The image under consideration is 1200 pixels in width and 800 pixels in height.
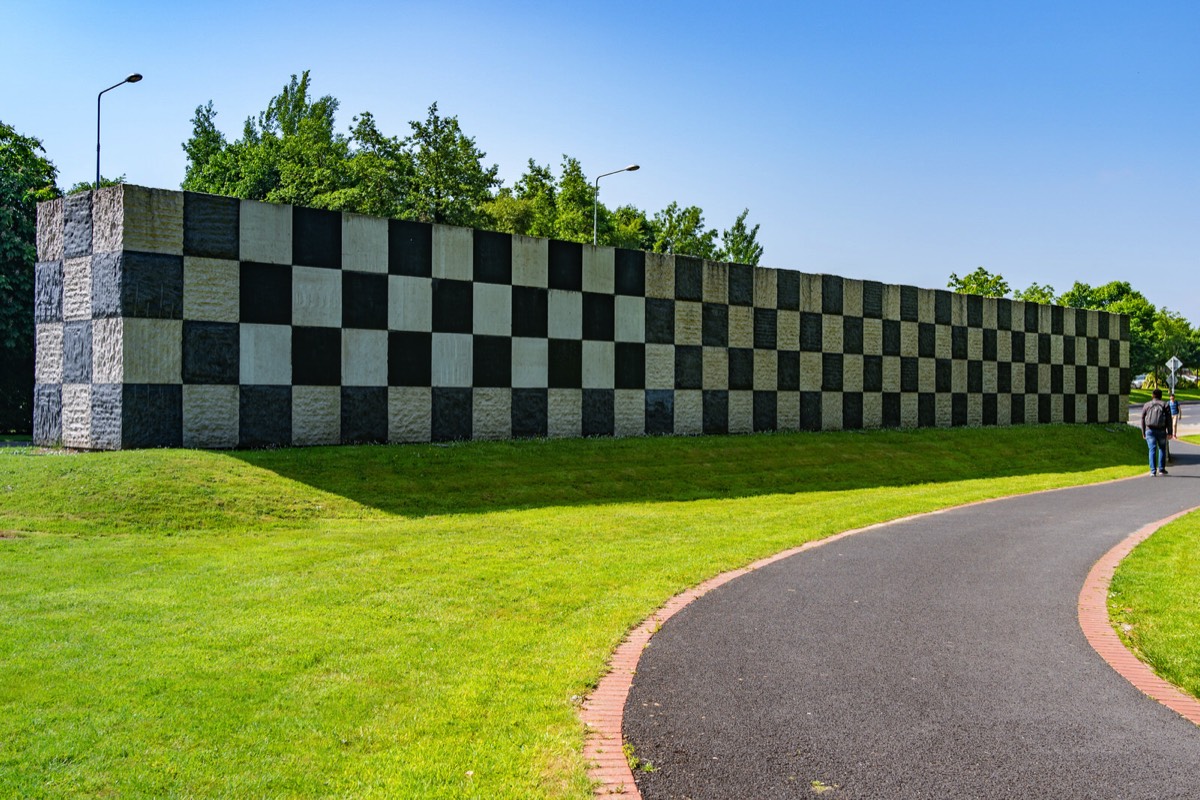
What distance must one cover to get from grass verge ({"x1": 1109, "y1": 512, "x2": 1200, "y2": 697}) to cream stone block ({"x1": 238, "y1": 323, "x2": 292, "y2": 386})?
14523mm

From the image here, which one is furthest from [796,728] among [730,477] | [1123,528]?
[730,477]

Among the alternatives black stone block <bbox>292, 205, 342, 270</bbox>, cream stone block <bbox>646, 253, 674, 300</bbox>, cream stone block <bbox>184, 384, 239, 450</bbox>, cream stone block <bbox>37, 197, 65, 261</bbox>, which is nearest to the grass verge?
cream stone block <bbox>646, 253, 674, 300</bbox>

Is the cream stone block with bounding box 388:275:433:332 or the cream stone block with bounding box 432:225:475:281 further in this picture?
the cream stone block with bounding box 432:225:475:281

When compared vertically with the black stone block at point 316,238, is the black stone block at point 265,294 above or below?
below

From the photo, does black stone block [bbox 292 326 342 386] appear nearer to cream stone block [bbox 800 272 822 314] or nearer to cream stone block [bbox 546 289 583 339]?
cream stone block [bbox 546 289 583 339]

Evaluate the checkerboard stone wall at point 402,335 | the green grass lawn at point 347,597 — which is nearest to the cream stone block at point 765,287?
the checkerboard stone wall at point 402,335

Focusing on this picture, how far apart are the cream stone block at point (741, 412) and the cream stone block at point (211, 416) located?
1290 centimetres

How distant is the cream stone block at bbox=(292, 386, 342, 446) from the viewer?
720 inches

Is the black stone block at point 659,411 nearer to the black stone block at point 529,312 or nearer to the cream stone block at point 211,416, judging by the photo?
the black stone block at point 529,312

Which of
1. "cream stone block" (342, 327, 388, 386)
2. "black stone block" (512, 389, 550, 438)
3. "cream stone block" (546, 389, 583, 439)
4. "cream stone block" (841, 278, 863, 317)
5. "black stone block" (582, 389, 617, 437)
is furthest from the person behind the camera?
"cream stone block" (841, 278, 863, 317)

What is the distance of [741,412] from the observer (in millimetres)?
25234

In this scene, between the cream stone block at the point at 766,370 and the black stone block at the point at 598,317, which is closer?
the black stone block at the point at 598,317

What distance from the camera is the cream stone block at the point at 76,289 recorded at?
17.2 meters

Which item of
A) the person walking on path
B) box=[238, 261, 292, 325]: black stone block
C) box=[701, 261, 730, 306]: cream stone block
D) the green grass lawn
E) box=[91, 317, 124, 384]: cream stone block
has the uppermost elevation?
box=[701, 261, 730, 306]: cream stone block
